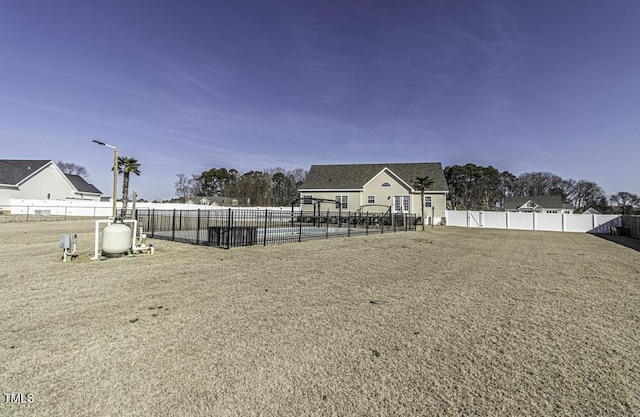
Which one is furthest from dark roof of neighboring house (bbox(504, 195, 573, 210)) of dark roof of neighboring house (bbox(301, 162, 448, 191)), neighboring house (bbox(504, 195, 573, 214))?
dark roof of neighboring house (bbox(301, 162, 448, 191))

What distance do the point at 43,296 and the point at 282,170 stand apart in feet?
237

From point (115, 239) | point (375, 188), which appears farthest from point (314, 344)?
point (375, 188)

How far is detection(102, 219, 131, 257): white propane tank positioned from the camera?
345 inches

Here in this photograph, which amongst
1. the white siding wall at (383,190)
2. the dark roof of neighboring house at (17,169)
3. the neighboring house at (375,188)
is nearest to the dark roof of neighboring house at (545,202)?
the neighboring house at (375,188)

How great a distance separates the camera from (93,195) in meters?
48.4

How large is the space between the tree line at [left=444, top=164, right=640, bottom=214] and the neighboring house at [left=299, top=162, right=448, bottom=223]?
1009 inches

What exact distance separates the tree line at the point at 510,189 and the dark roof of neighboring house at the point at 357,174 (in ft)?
80.9

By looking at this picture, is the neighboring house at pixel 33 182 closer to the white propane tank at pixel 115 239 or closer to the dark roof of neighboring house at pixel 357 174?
the dark roof of neighboring house at pixel 357 174

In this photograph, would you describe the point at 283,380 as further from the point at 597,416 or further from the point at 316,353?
the point at 597,416

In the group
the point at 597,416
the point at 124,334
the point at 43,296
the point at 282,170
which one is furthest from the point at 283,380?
the point at 282,170

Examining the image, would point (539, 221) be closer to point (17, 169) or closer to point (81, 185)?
point (17, 169)

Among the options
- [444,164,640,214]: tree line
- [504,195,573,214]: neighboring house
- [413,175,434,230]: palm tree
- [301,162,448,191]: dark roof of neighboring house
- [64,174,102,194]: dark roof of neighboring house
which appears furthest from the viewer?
[444,164,640,214]: tree line

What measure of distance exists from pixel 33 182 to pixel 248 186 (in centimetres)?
3587

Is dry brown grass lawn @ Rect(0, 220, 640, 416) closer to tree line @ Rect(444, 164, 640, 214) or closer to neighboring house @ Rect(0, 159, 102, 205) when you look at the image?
neighboring house @ Rect(0, 159, 102, 205)
